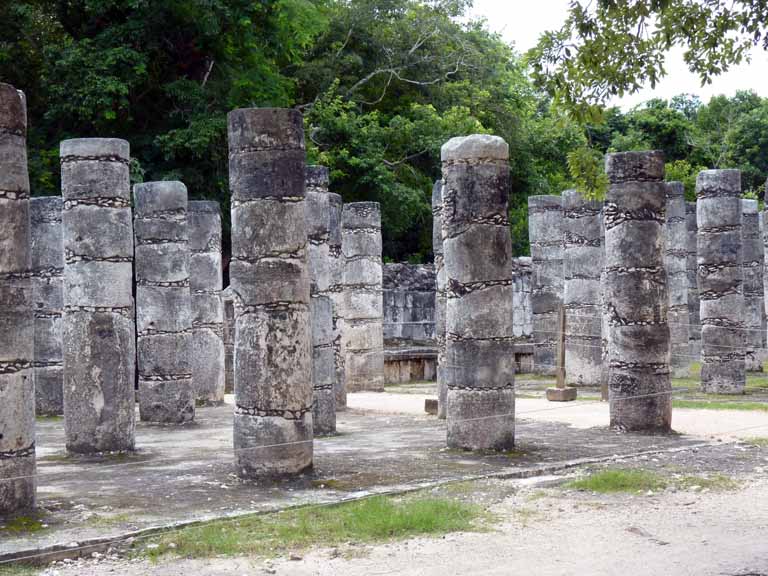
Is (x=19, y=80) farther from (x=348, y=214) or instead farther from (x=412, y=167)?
(x=412, y=167)

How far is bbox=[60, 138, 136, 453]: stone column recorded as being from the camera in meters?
12.2

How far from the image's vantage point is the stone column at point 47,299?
16891mm

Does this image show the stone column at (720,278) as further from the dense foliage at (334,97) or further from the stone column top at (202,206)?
the stone column top at (202,206)

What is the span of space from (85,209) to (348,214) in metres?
9.60

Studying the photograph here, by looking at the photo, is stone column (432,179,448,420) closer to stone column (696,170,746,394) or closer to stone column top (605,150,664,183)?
stone column top (605,150,664,183)

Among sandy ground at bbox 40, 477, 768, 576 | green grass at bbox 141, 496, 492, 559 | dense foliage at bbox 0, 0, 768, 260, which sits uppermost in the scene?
dense foliage at bbox 0, 0, 768, 260

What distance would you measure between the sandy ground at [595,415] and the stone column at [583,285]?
2941 mm

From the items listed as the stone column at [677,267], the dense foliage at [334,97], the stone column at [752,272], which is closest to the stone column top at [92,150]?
the dense foliage at [334,97]

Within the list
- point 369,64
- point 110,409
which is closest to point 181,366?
point 110,409

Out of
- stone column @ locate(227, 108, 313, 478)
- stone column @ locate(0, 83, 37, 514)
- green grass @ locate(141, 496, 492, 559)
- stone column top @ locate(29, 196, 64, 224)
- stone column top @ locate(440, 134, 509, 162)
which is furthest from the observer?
stone column top @ locate(29, 196, 64, 224)

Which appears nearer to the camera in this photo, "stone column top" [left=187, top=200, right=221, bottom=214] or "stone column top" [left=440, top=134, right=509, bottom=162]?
"stone column top" [left=440, top=134, right=509, bottom=162]

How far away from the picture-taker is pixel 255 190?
10.7m

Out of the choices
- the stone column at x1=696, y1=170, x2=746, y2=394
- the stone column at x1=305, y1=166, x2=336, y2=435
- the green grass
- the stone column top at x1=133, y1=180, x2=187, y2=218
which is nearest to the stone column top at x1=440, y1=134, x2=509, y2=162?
the stone column at x1=305, y1=166, x2=336, y2=435

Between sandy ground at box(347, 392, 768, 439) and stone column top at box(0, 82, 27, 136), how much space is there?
8014mm
